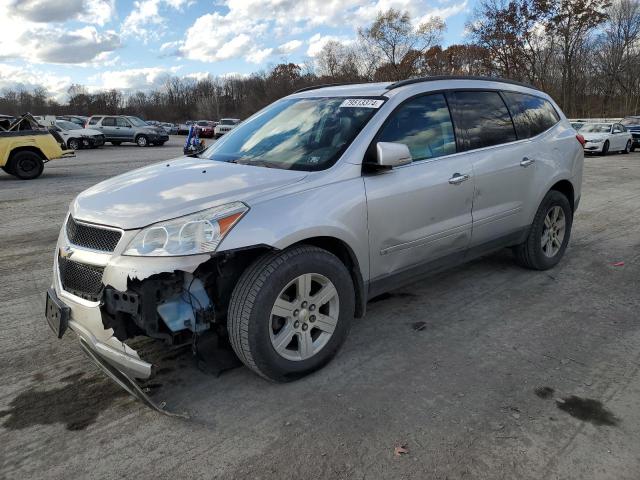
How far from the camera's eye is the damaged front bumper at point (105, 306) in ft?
8.67

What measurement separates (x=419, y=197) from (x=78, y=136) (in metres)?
27.1

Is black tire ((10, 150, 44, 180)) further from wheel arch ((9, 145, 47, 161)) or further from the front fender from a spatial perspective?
the front fender

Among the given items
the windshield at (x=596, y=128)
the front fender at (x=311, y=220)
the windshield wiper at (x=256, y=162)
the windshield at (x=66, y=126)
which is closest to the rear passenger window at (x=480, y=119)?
the front fender at (x=311, y=220)

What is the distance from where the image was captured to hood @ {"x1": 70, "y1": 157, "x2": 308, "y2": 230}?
2.80 metres

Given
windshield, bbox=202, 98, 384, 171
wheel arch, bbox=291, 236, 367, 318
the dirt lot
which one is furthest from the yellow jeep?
wheel arch, bbox=291, 236, 367, 318

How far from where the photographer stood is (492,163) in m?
4.23

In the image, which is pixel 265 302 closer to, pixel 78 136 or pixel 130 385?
pixel 130 385

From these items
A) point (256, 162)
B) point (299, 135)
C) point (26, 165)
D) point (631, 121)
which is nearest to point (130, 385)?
point (256, 162)

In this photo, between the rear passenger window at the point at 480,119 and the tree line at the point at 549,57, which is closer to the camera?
the rear passenger window at the point at 480,119

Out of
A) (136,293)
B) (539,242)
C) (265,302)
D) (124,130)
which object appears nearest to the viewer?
(136,293)

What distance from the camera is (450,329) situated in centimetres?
387

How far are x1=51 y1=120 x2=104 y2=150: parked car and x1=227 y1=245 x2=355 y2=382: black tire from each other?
27.1m

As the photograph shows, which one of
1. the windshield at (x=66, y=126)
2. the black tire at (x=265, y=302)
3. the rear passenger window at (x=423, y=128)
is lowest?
the black tire at (x=265, y=302)

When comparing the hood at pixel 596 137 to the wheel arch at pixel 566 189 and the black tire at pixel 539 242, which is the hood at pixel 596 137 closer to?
the wheel arch at pixel 566 189
